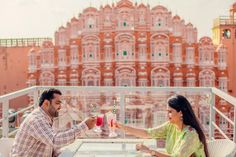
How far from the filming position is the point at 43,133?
66.1 inches

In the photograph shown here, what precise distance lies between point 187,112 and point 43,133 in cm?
61

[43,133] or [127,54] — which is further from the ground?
[127,54]

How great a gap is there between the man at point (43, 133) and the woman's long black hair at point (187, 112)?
14.6 inches

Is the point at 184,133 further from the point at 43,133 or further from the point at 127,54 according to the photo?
the point at 127,54

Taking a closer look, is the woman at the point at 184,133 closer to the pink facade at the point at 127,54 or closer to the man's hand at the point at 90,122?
the man's hand at the point at 90,122

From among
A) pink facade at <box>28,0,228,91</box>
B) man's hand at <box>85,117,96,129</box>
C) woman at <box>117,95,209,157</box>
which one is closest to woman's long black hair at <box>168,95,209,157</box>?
woman at <box>117,95,209,157</box>

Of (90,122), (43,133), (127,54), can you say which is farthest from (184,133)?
(127,54)

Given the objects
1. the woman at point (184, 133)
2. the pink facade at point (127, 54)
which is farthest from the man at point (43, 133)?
the pink facade at point (127, 54)

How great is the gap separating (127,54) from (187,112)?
56.0 feet

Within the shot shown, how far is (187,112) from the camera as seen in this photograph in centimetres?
170

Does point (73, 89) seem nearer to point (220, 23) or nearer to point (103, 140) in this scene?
point (103, 140)

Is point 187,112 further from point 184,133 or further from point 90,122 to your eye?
point 90,122

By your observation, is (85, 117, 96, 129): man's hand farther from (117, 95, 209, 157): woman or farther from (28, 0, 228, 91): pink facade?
(28, 0, 228, 91): pink facade

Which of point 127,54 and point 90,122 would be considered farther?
point 127,54
